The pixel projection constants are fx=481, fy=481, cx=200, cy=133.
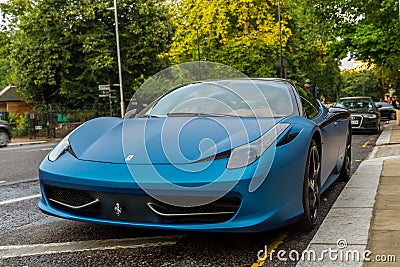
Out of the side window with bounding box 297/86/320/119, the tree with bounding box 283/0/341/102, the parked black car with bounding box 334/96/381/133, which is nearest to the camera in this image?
the side window with bounding box 297/86/320/119

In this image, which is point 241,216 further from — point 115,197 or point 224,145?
point 115,197

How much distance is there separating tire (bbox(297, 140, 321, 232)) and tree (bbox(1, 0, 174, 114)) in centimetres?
3010

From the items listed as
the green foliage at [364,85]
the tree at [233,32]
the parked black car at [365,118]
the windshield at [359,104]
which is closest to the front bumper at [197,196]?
the parked black car at [365,118]

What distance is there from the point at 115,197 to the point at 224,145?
2.56ft

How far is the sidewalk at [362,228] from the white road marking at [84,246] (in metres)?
1.04

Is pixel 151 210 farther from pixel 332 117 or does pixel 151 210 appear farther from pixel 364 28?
pixel 364 28

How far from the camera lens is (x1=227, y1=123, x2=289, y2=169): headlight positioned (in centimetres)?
301

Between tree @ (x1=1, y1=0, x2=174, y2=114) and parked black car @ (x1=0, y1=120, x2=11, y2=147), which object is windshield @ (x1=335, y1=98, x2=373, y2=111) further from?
tree @ (x1=1, y1=0, x2=174, y2=114)

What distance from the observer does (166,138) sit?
11.1 ft

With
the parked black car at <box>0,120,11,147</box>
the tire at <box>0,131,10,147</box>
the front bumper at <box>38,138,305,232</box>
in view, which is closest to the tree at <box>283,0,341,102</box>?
the parked black car at <box>0,120,11,147</box>

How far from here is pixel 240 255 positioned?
309 cm

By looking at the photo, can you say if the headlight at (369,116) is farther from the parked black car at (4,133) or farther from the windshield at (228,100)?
the parked black car at (4,133)

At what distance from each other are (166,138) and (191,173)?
0.47 meters

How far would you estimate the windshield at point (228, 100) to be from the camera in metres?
4.03
